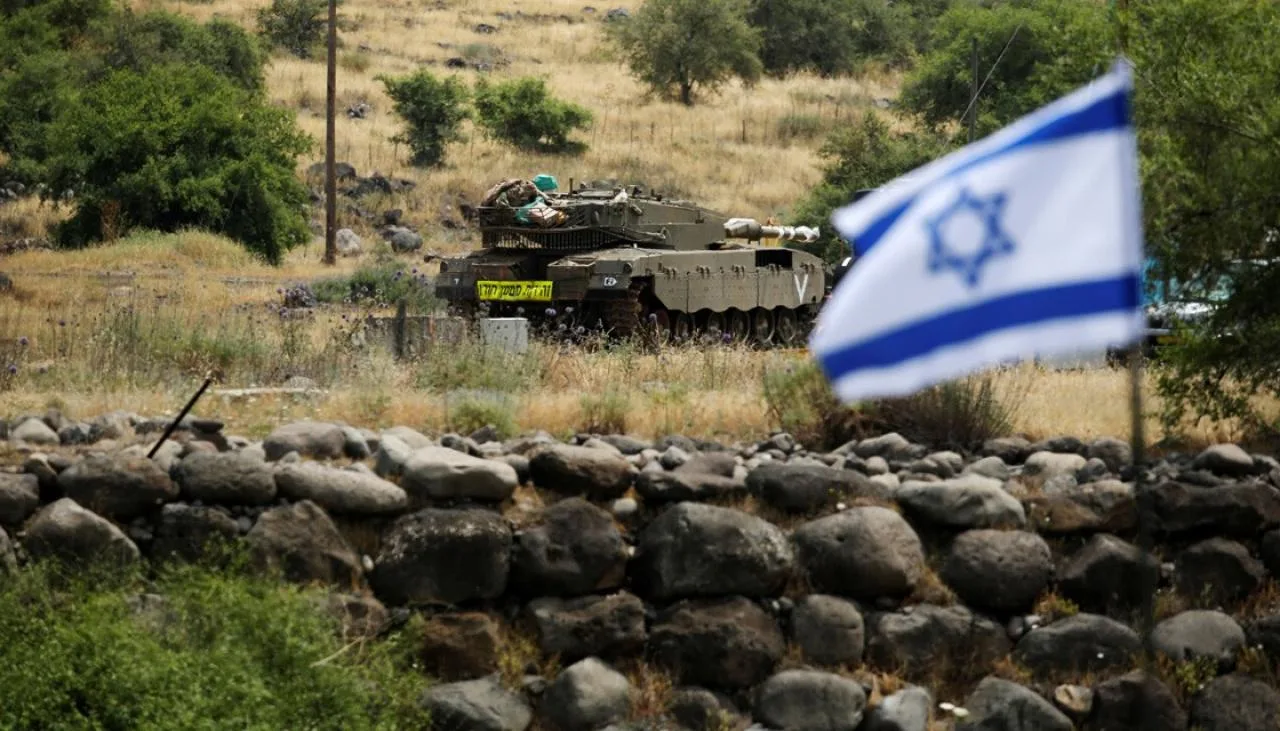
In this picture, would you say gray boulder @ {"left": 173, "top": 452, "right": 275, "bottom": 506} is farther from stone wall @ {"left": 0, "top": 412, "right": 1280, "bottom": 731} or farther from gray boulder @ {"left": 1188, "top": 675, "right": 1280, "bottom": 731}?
gray boulder @ {"left": 1188, "top": 675, "right": 1280, "bottom": 731}

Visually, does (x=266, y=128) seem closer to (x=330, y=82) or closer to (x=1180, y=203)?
(x=330, y=82)

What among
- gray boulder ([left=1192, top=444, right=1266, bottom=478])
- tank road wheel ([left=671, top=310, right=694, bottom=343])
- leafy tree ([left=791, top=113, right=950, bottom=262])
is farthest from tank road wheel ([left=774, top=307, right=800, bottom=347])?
gray boulder ([left=1192, top=444, right=1266, bottom=478])

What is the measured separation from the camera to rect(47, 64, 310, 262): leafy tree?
118 feet

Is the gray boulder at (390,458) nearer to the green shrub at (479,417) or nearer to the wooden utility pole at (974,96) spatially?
the green shrub at (479,417)

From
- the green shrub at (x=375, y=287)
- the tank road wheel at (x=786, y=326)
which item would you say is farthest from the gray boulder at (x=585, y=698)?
the green shrub at (x=375, y=287)

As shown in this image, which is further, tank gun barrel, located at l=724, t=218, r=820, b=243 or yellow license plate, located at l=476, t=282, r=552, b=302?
→ yellow license plate, located at l=476, t=282, r=552, b=302

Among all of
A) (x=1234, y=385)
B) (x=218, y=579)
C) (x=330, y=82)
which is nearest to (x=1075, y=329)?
(x=218, y=579)

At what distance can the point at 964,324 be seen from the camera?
6.28 metres

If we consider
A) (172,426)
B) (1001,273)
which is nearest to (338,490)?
(172,426)

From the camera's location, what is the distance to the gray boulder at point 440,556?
33.0 feet

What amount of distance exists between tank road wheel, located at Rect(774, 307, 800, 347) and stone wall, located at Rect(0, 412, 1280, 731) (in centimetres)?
1382

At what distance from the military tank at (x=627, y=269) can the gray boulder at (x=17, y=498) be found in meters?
11.3

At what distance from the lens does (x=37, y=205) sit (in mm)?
40562

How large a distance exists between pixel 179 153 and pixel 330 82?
9.92 feet
